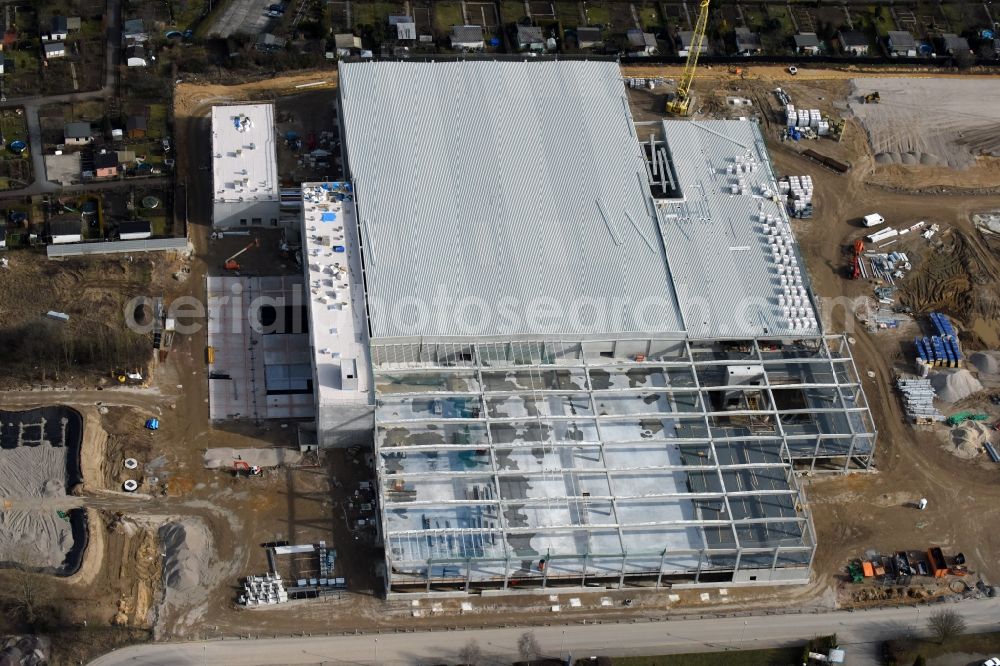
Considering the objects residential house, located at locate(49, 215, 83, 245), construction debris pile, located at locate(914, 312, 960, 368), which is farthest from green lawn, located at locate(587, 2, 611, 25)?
residential house, located at locate(49, 215, 83, 245)

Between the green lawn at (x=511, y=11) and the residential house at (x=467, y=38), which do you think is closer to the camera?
the residential house at (x=467, y=38)

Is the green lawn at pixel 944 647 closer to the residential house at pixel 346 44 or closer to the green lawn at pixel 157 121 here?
the residential house at pixel 346 44

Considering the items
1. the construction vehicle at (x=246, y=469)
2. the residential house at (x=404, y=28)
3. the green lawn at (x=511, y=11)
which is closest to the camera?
the construction vehicle at (x=246, y=469)

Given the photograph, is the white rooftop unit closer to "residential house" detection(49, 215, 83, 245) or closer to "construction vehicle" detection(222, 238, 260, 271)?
"construction vehicle" detection(222, 238, 260, 271)

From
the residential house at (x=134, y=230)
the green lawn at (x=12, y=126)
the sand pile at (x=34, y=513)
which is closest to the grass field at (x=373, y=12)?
the green lawn at (x=12, y=126)

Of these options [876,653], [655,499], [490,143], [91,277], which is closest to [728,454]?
[655,499]

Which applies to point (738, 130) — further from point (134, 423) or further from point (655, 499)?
point (134, 423)

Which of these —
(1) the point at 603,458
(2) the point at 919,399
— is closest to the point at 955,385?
(2) the point at 919,399
